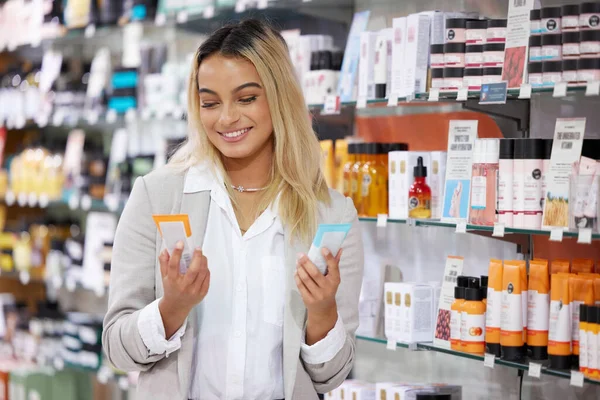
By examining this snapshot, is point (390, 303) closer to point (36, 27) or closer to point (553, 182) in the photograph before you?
point (553, 182)

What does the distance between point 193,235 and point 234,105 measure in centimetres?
37

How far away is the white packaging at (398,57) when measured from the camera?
3.31 metres

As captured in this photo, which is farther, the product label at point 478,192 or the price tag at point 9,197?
the price tag at point 9,197

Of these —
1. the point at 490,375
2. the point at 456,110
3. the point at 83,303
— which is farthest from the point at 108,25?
the point at 490,375

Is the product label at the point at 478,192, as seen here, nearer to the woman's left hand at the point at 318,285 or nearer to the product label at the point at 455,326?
the product label at the point at 455,326

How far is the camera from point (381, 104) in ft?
11.2

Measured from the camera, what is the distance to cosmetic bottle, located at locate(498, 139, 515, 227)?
2.88 meters

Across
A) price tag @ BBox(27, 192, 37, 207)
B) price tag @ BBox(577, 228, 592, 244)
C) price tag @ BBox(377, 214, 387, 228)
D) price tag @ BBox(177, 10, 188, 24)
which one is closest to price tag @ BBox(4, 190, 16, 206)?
price tag @ BBox(27, 192, 37, 207)

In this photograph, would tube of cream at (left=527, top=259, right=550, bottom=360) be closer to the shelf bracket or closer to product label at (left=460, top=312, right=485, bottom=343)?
product label at (left=460, top=312, right=485, bottom=343)

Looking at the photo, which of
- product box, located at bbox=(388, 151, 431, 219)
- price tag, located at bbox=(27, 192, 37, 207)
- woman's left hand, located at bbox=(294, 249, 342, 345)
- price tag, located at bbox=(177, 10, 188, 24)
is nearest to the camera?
woman's left hand, located at bbox=(294, 249, 342, 345)

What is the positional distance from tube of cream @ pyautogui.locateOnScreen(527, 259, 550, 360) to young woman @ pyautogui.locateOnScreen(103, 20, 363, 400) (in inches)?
30.9

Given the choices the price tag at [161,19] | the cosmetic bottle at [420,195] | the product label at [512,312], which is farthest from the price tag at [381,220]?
the price tag at [161,19]

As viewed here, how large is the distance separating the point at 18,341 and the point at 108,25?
2.26 metres

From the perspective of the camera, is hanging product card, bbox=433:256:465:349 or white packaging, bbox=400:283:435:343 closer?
hanging product card, bbox=433:256:465:349
